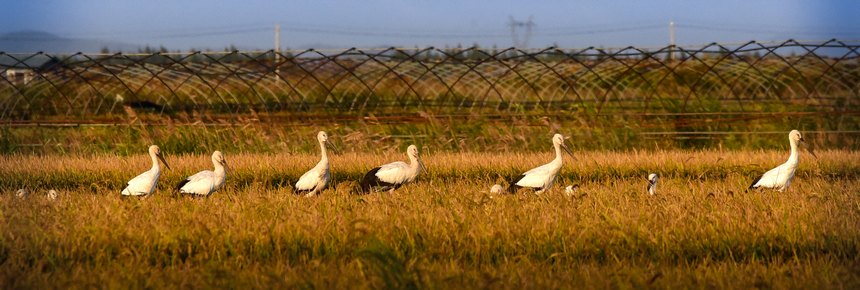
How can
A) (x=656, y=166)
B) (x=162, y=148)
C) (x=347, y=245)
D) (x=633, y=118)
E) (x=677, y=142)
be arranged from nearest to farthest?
(x=347, y=245) → (x=656, y=166) → (x=162, y=148) → (x=677, y=142) → (x=633, y=118)

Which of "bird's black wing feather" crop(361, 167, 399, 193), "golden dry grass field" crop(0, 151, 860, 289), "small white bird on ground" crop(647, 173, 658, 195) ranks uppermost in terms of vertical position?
"golden dry grass field" crop(0, 151, 860, 289)

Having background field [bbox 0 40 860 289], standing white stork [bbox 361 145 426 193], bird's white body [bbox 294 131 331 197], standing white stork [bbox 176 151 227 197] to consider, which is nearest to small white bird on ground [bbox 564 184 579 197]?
background field [bbox 0 40 860 289]

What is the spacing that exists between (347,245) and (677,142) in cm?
1206

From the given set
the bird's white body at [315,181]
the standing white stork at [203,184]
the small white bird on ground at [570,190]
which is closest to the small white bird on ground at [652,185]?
the small white bird on ground at [570,190]

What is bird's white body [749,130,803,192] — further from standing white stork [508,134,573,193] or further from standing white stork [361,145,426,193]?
standing white stork [361,145,426,193]

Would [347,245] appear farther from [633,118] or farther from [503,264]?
[633,118]

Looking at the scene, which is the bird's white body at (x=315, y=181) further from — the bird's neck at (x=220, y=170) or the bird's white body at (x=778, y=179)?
the bird's white body at (x=778, y=179)

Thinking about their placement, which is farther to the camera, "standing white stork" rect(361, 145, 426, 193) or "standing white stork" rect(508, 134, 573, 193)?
"standing white stork" rect(361, 145, 426, 193)

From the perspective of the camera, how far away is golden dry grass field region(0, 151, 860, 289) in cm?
641

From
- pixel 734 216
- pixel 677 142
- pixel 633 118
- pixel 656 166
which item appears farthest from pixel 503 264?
pixel 633 118

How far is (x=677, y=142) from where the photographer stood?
18.9 metres

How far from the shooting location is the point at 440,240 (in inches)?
312

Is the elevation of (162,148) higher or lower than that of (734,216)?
lower

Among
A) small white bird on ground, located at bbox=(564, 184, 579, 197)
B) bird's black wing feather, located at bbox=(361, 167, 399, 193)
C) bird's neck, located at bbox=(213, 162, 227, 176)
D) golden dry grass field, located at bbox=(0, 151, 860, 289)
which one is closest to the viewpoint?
golden dry grass field, located at bbox=(0, 151, 860, 289)
